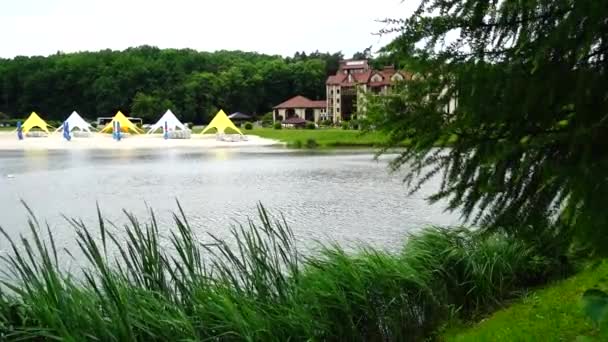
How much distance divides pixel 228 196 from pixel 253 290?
13075 millimetres

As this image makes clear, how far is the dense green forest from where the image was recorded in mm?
87750

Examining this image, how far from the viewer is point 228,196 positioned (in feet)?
58.1

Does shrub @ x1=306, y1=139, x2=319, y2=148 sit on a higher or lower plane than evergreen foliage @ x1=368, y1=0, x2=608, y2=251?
lower

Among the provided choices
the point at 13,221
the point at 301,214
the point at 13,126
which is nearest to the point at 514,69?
the point at 301,214

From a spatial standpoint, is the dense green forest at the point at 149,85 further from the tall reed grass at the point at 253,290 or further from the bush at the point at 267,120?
the tall reed grass at the point at 253,290

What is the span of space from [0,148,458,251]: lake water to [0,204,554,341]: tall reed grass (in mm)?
2272

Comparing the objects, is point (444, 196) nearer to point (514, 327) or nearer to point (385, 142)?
point (385, 142)

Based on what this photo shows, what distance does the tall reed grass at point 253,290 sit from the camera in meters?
3.90

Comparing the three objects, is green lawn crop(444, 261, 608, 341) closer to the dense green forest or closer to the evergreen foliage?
the evergreen foliage

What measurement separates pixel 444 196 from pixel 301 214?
11.2m

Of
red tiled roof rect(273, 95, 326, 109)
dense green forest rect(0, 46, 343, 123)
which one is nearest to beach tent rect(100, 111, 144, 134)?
dense green forest rect(0, 46, 343, 123)

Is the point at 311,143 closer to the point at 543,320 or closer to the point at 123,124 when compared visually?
the point at 123,124

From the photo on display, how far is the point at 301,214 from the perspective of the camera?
1408 centimetres

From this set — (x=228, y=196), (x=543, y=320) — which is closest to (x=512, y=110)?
(x=543, y=320)
